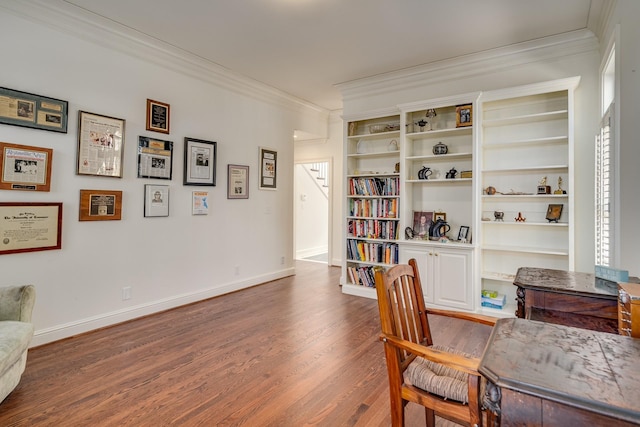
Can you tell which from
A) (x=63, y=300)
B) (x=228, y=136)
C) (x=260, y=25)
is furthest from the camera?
(x=228, y=136)

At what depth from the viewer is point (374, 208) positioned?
→ 4582 mm

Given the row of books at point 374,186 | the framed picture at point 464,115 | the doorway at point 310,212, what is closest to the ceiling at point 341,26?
the framed picture at point 464,115

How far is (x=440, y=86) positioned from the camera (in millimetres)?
4180

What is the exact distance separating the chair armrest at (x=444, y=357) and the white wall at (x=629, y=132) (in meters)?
1.50

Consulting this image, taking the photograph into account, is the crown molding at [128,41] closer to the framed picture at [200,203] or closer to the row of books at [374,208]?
the framed picture at [200,203]

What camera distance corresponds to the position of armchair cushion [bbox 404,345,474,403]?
4.48 feet

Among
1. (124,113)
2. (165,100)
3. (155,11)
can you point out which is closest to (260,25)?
(155,11)

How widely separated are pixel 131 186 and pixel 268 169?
2055 millimetres

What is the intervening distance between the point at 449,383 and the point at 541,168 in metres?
2.85

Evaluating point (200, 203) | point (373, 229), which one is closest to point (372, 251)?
point (373, 229)

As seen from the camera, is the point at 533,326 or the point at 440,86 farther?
the point at 440,86

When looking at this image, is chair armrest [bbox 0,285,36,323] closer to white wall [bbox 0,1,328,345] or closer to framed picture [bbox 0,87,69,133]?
white wall [bbox 0,1,328,345]

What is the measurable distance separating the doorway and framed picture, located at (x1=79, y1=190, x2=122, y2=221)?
4.49m

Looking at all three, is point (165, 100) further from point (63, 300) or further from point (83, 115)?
point (63, 300)
